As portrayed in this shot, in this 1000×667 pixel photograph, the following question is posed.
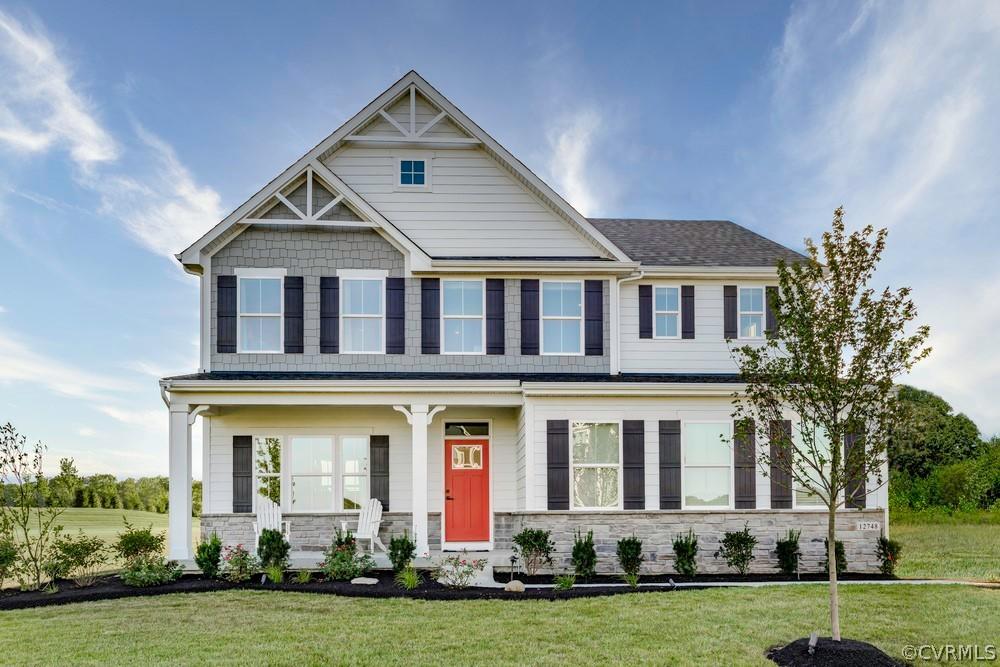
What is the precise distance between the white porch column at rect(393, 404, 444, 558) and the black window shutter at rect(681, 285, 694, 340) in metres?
5.59

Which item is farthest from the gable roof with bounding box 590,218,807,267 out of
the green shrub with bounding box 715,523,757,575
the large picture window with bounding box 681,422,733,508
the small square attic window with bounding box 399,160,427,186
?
the green shrub with bounding box 715,523,757,575

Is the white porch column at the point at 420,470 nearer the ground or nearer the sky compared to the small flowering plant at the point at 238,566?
nearer the sky

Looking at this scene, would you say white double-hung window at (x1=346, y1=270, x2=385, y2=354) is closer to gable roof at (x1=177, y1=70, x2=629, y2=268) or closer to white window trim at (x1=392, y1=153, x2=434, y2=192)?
gable roof at (x1=177, y1=70, x2=629, y2=268)

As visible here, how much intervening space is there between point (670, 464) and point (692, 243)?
5.98m

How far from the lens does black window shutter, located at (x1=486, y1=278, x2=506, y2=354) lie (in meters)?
15.0

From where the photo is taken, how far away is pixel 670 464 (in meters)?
13.5

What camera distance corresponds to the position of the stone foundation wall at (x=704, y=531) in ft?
42.7

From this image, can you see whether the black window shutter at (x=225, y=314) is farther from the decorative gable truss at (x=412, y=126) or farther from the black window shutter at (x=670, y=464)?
the black window shutter at (x=670, y=464)

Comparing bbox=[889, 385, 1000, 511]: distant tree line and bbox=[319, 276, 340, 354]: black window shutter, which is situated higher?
bbox=[319, 276, 340, 354]: black window shutter

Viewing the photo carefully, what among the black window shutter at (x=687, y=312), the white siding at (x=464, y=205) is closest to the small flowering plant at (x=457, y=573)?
the white siding at (x=464, y=205)

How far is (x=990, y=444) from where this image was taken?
2833cm

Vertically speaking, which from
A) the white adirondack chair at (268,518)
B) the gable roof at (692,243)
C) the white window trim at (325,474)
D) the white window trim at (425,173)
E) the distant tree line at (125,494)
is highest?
the white window trim at (425,173)

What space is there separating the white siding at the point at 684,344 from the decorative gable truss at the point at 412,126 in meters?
4.85

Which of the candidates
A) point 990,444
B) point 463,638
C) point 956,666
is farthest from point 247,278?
point 990,444
